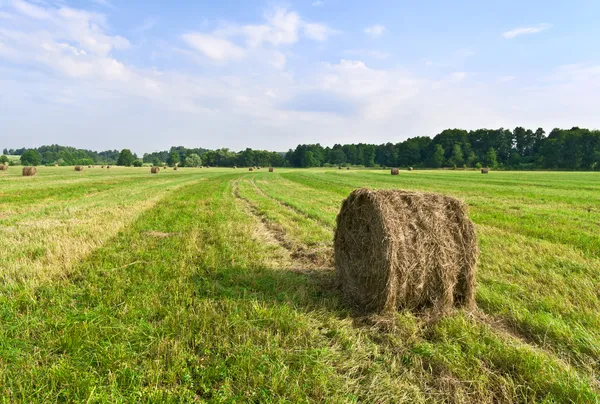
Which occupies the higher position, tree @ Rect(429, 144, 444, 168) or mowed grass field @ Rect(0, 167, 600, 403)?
tree @ Rect(429, 144, 444, 168)

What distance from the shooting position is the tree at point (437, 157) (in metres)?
115

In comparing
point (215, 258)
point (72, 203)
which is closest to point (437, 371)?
point (215, 258)

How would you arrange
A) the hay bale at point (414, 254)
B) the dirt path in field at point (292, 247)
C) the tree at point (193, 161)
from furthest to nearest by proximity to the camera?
1. the tree at point (193, 161)
2. the dirt path in field at point (292, 247)
3. the hay bale at point (414, 254)

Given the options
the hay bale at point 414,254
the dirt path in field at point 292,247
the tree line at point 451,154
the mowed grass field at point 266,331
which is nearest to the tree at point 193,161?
the tree line at point 451,154

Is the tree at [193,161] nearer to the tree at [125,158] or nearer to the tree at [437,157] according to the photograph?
the tree at [125,158]

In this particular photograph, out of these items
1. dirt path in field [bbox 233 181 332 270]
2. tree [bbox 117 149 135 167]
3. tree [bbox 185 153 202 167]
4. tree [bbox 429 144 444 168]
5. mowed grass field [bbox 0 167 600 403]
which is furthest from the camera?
tree [bbox 185 153 202 167]

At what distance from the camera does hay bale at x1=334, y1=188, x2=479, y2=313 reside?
443cm

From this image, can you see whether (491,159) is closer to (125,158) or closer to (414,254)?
(414,254)

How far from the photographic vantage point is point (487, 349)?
11.7 feet

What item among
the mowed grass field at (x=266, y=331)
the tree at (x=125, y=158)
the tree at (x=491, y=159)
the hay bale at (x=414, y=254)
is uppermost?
the tree at (x=125, y=158)

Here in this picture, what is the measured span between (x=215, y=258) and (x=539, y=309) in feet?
19.5

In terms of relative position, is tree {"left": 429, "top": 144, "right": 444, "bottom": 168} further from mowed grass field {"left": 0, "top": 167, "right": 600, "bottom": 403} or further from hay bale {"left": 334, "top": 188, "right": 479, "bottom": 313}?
hay bale {"left": 334, "top": 188, "right": 479, "bottom": 313}

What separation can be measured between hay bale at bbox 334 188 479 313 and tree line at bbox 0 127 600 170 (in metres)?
109

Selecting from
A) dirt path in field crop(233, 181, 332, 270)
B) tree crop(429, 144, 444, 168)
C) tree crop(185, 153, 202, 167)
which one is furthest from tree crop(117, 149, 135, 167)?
dirt path in field crop(233, 181, 332, 270)
